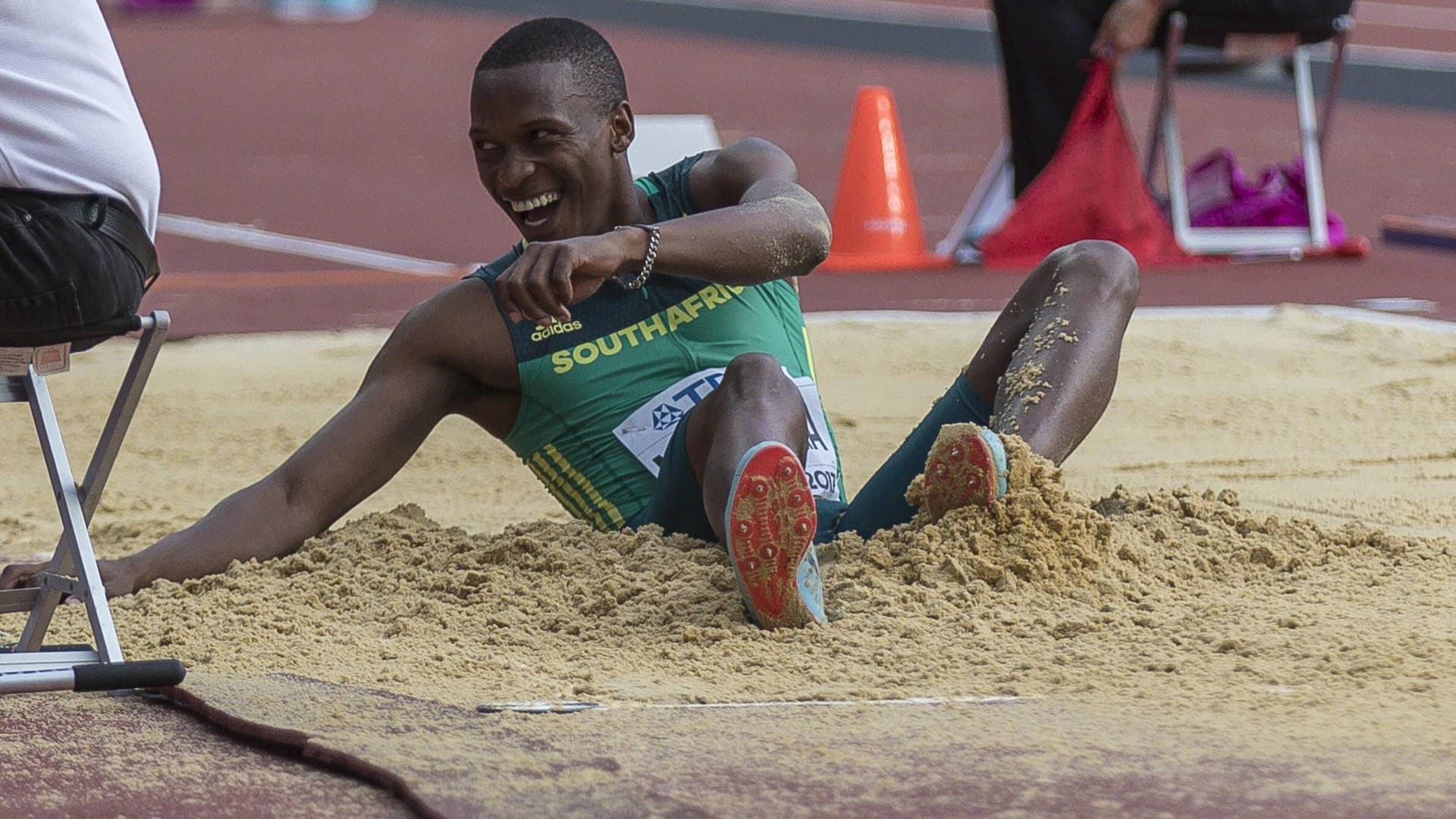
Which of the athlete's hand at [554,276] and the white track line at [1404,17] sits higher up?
the white track line at [1404,17]

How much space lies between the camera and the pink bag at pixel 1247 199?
751 cm

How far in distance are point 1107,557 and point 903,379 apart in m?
2.30

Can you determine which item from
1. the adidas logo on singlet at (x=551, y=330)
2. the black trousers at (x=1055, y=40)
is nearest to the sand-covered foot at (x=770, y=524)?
the adidas logo on singlet at (x=551, y=330)

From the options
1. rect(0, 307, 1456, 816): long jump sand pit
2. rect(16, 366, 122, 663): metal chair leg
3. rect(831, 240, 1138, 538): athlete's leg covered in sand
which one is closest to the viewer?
rect(0, 307, 1456, 816): long jump sand pit

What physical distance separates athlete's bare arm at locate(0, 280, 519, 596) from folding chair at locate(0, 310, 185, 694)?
0.51 metres

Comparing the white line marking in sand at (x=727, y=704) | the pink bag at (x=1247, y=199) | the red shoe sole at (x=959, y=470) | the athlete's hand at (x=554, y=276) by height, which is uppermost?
the athlete's hand at (x=554, y=276)

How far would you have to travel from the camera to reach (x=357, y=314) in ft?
22.5

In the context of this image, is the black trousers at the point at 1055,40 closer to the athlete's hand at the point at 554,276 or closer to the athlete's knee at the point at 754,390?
the athlete's knee at the point at 754,390

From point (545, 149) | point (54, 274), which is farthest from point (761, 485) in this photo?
point (54, 274)

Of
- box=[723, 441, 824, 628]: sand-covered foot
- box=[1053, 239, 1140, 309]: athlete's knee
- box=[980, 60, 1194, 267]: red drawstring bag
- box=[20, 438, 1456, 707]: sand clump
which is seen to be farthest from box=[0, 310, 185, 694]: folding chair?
box=[980, 60, 1194, 267]: red drawstring bag

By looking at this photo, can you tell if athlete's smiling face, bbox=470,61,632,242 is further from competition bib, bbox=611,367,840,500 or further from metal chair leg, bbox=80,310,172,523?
metal chair leg, bbox=80,310,172,523

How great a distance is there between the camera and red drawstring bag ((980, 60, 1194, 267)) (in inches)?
276

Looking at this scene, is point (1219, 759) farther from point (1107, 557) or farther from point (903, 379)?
point (903, 379)

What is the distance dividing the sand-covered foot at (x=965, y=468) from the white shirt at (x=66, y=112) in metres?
1.19
